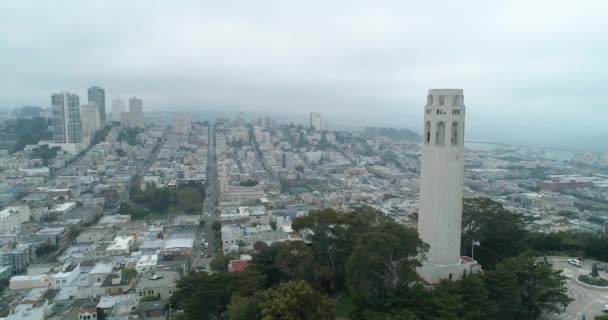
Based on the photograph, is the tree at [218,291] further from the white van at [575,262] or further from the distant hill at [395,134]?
the distant hill at [395,134]

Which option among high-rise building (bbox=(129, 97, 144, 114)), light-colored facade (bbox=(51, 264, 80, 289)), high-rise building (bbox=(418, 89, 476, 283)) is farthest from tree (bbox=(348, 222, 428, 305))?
high-rise building (bbox=(129, 97, 144, 114))

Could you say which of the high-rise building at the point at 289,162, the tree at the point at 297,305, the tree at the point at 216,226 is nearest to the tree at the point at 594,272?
the tree at the point at 297,305

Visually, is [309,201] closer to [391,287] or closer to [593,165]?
[391,287]

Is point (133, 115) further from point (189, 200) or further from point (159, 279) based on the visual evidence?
point (159, 279)

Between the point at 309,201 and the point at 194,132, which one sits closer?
the point at 309,201

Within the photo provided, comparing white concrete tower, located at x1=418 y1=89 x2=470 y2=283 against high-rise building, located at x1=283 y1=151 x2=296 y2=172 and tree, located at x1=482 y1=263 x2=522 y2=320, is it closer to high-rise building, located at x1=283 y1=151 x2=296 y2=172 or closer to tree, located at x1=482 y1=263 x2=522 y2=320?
tree, located at x1=482 y1=263 x2=522 y2=320

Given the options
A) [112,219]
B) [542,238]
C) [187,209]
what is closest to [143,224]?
[112,219]
